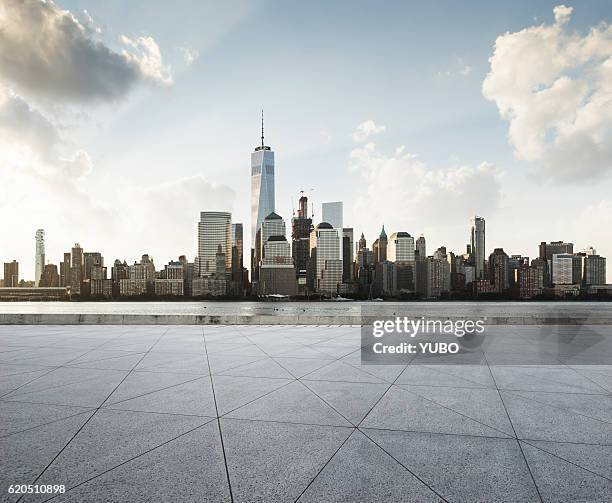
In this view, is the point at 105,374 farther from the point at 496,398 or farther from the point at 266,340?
the point at 496,398

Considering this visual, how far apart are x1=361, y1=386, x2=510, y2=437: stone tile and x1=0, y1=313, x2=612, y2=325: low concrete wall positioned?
1170cm

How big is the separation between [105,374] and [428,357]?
8129 millimetres

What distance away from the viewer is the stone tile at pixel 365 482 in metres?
3.60

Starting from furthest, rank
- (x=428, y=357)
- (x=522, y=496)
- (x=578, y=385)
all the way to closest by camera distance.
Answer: (x=428, y=357), (x=578, y=385), (x=522, y=496)

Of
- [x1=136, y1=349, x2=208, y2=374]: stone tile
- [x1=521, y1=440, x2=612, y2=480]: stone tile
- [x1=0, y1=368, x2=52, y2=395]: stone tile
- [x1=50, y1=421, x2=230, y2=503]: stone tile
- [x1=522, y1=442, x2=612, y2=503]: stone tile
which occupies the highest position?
[x1=50, y1=421, x2=230, y2=503]: stone tile

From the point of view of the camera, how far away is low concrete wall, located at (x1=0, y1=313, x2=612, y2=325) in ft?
59.4

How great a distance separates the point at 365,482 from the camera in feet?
12.6

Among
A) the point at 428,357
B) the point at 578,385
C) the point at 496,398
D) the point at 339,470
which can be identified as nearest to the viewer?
the point at 339,470

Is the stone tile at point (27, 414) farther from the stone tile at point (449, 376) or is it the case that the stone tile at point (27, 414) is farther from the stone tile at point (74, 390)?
the stone tile at point (449, 376)

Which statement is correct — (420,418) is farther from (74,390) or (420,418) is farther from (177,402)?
(74,390)

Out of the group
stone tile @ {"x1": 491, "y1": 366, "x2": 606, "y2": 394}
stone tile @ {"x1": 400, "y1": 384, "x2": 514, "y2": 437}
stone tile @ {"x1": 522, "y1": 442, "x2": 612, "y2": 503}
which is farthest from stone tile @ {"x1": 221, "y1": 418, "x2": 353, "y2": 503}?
stone tile @ {"x1": 491, "y1": 366, "x2": 606, "y2": 394}

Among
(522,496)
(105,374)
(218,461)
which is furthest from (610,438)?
(105,374)

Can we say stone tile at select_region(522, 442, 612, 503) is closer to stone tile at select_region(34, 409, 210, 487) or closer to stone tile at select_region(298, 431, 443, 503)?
stone tile at select_region(298, 431, 443, 503)

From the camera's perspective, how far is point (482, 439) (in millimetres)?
4871
